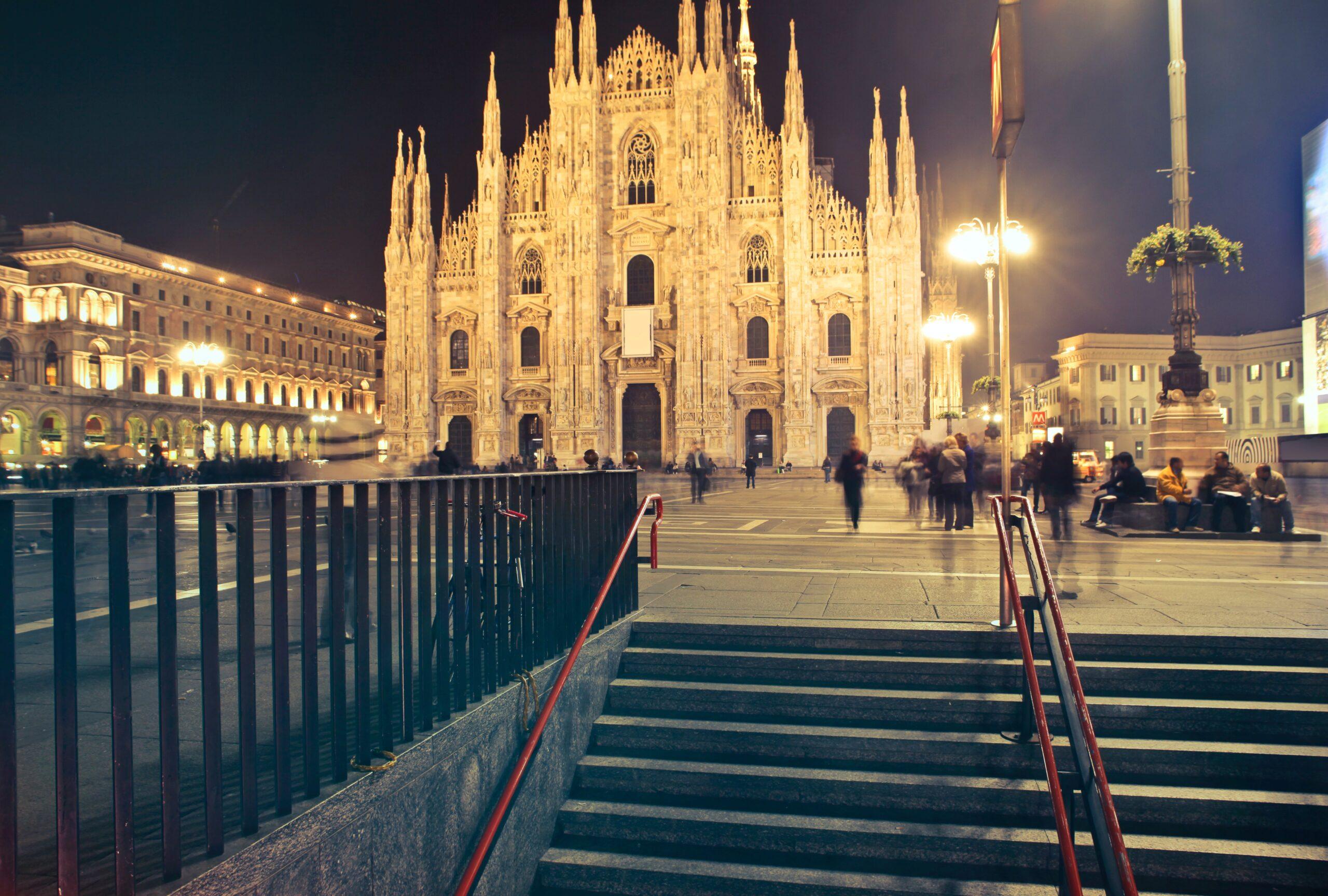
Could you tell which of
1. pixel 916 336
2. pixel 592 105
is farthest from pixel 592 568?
pixel 592 105

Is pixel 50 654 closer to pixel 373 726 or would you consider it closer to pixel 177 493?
pixel 177 493

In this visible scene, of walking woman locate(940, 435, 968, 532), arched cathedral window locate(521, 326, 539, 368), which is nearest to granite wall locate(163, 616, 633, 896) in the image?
walking woman locate(940, 435, 968, 532)

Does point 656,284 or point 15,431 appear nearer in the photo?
point 15,431

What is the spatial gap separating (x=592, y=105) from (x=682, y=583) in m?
41.6

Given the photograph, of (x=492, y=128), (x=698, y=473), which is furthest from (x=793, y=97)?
(x=698, y=473)

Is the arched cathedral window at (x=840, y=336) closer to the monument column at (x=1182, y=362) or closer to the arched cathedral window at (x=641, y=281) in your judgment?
the arched cathedral window at (x=641, y=281)

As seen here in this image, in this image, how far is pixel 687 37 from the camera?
4247 cm

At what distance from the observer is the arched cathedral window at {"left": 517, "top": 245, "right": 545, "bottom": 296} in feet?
151

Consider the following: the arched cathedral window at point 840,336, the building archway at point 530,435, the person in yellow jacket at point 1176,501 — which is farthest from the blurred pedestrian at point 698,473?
the building archway at point 530,435

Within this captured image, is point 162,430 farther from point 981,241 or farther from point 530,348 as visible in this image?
point 981,241

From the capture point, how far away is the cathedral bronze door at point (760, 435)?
4381 centimetres

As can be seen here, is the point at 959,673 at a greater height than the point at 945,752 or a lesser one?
greater

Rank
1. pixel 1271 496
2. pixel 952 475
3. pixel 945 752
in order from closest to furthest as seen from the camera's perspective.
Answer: pixel 945 752 < pixel 1271 496 < pixel 952 475

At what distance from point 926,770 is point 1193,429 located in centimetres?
1334
